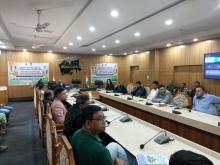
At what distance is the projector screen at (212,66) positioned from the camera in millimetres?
6650

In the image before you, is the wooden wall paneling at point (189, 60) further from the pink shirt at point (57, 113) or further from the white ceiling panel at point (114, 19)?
the pink shirt at point (57, 113)

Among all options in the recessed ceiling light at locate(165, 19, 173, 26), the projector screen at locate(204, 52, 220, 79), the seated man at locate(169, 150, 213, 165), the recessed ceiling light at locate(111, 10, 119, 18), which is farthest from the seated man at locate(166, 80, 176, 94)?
the seated man at locate(169, 150, 213, 165)

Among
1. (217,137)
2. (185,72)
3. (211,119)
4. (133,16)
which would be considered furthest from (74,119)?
(185,72)

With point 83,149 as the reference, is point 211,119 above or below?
below

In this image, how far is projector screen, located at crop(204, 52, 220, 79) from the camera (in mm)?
6650

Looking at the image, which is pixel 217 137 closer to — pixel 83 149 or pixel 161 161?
pixel 161 161

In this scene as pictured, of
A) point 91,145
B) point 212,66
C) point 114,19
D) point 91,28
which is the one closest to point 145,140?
point 91,145

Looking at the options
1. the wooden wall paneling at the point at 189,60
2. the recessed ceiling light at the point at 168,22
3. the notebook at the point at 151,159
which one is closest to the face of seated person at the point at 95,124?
the notebook at the point at 151,159

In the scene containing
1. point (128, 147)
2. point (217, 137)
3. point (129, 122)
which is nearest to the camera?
point (128, 147)

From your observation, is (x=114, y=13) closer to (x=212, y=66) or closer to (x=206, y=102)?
(x=206, y=102)

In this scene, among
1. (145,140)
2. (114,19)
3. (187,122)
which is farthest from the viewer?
(114,19)

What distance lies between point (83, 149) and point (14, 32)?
5936mm

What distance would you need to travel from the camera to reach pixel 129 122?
2844 millimetres

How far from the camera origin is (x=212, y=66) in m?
6.81
